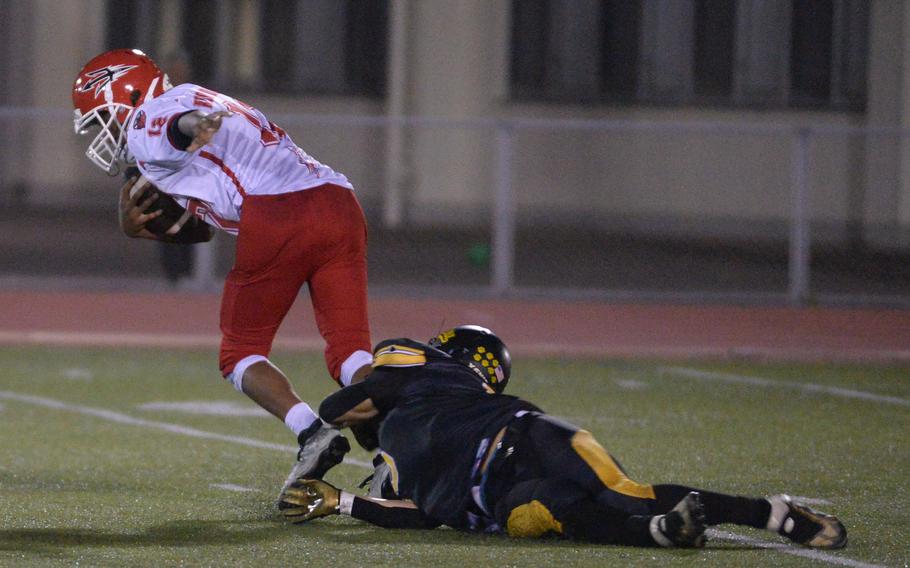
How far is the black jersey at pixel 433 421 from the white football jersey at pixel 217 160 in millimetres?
954

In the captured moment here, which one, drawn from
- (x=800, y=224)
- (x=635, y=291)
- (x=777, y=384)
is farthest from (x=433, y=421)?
(x=800, y=224)

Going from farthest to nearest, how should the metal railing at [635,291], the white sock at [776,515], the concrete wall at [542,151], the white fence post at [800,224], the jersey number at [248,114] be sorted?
the concrete wall at [542,151] < the white fence post at [800,224] < the metal railing at [635,291] < the jersey number at [248,114] < the white sock at [776,515]

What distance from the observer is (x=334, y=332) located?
6.50m

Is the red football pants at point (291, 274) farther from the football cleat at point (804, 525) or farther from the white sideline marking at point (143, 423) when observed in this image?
the football cleat at point (804, 525)

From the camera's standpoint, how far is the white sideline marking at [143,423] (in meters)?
8.09

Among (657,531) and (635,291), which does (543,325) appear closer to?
(635,291)

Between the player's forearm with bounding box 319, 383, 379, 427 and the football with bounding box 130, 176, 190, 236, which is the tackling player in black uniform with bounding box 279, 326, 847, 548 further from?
the football with bounding box 130, 176, 190, 236

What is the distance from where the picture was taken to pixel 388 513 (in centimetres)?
589

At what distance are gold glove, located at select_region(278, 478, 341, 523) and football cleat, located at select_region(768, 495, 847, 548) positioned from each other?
155cm

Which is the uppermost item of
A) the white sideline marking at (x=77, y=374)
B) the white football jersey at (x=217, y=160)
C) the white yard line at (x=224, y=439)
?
the white football jersey at (x=217, y=160)

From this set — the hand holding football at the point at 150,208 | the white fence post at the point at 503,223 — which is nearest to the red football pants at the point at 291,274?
the hand holding football at the point at 150,208

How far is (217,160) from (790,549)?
8.44 ft

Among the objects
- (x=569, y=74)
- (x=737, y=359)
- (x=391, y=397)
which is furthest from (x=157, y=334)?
(x=569, y=74)

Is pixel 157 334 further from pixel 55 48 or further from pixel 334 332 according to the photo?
pixel 55 48
